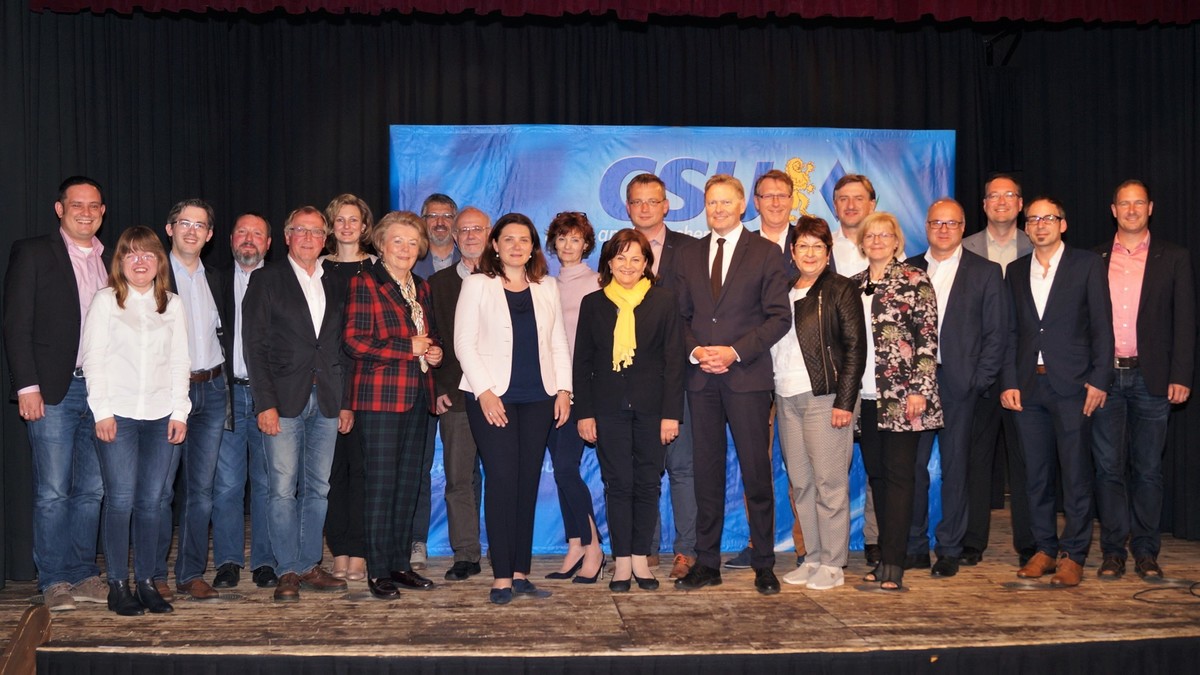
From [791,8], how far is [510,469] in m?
2.96

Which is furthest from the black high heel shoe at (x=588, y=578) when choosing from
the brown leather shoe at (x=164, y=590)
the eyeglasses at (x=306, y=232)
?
the eyeglasses at (x=306, y=232)

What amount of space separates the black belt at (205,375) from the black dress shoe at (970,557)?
3541mm

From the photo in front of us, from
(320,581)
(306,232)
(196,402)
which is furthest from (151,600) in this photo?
(306,232)

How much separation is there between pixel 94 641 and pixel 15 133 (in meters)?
2.49

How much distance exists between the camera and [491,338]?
4.46 m

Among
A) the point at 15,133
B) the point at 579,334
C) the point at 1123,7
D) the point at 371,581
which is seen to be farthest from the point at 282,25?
the point at 1123,7

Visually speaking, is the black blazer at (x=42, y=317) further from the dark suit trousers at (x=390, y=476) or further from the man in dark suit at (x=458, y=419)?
the man in dark suit at (x=458, y=419)

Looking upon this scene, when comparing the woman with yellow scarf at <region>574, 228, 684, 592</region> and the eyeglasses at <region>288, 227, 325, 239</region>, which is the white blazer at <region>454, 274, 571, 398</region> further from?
the eyeglasses at <region>288, 227, 325, 239</region>

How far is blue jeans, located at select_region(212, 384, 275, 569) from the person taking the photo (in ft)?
15.5

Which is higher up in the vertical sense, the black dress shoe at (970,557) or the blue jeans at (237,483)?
the blue jeans at (237,483)

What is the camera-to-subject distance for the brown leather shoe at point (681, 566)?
192 inches

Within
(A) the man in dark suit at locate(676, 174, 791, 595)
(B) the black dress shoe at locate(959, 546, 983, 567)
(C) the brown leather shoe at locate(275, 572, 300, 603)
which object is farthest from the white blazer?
(B) the black dress shoe at locate(959, 546, 983, 567)

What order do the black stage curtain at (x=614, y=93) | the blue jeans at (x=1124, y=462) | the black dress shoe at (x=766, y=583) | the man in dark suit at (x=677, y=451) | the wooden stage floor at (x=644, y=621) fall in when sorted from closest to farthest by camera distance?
the wooden stage floor at (x=644, y=621) < the black dress shoe at (x=766, y=583) < the blue jeans at (x=1124, y=462) < the man in dark suit at (x=677, y=451) < the black stage curtain at (x=614, y=93)

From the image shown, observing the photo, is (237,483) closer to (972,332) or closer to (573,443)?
(573,443)
